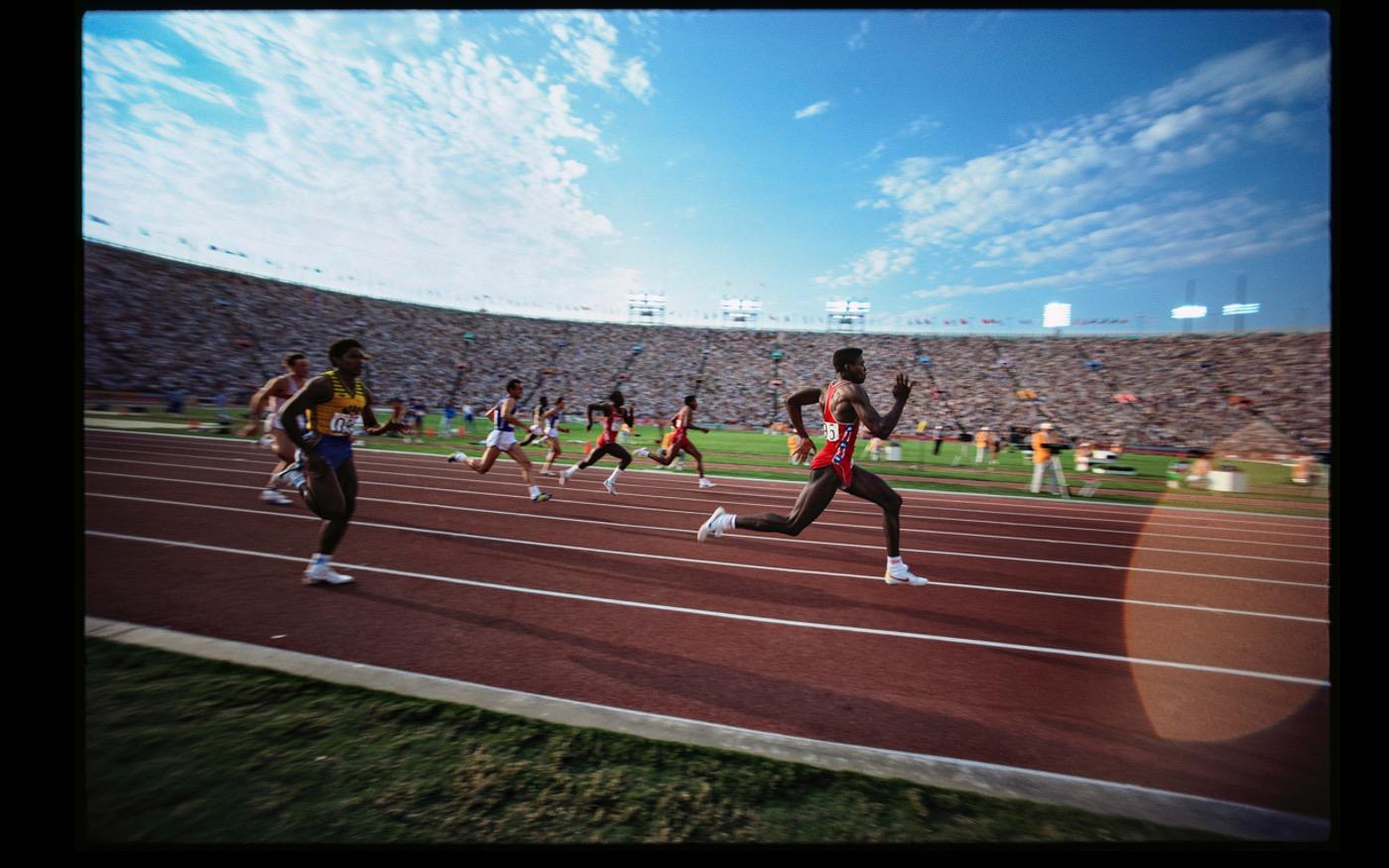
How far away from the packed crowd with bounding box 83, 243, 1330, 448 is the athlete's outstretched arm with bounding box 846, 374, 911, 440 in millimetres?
41627

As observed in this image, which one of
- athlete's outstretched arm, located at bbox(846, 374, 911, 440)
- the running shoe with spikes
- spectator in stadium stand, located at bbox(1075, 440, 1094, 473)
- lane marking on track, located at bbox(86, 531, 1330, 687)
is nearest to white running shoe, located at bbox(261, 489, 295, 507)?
the running shoe with spikes

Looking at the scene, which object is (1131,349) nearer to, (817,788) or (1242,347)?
(1242,347)

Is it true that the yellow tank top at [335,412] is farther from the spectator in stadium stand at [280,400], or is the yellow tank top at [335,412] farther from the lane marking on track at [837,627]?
the spectator in stadium stand at [280,400]

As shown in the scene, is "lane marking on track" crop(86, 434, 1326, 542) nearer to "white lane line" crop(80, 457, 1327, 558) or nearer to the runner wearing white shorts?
"white lane line" crop(80, 457, 1327, 558)

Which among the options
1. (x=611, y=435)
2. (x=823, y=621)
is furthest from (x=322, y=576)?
(x=611, y=435)

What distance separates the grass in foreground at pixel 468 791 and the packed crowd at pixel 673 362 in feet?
143

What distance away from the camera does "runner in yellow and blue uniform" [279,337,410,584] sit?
5.12m

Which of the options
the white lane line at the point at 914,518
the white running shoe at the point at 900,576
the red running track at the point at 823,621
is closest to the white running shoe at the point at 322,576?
the red running track at the point at 823,621

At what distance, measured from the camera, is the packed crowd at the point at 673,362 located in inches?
1554

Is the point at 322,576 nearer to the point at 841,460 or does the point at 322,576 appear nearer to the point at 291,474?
the point at 291,474

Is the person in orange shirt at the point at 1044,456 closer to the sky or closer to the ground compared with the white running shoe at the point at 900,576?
closer to the sky

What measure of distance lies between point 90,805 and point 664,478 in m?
12.8

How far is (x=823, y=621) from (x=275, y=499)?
9.05m

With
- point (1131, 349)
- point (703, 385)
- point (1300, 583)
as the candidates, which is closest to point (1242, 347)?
point (1131, 349)
